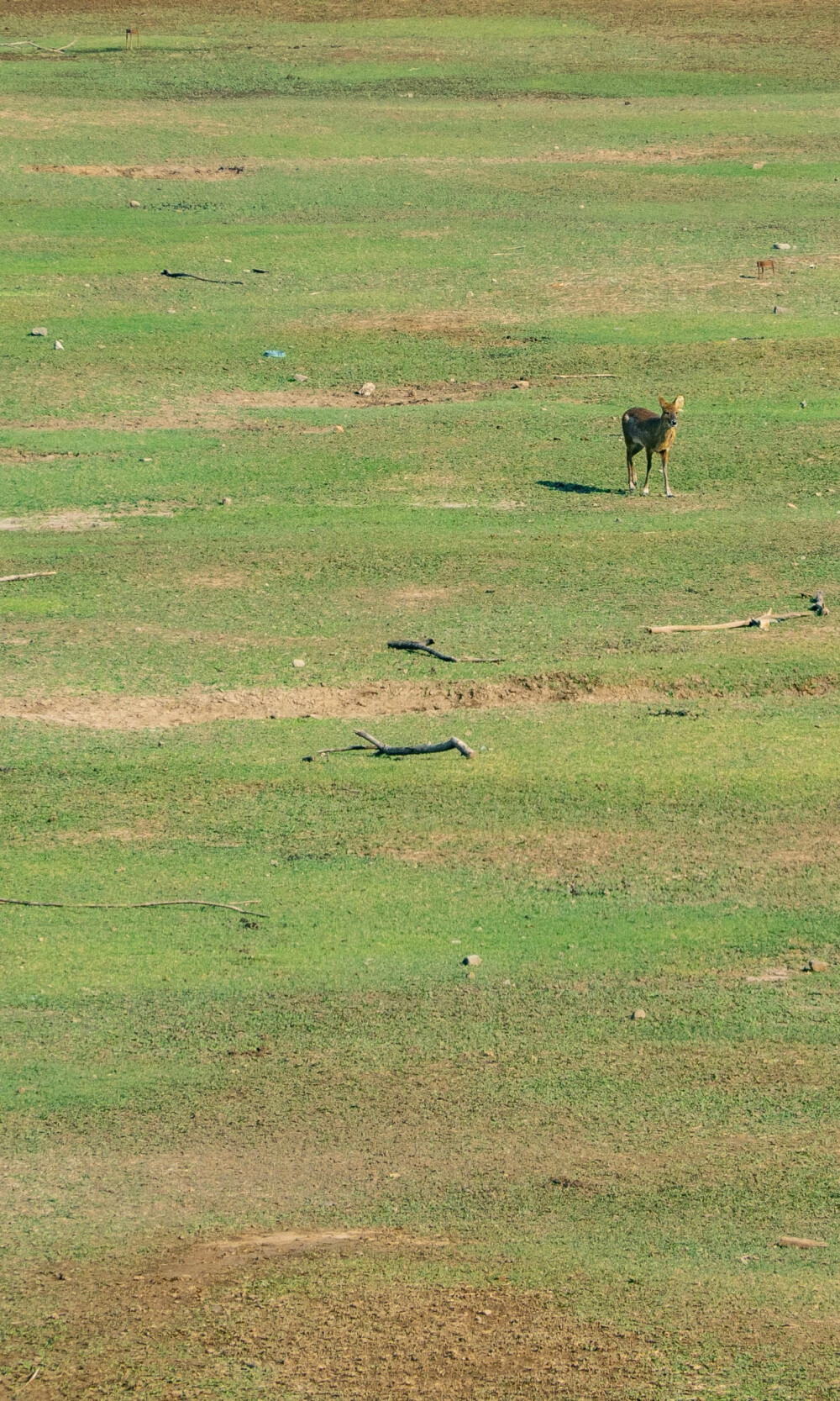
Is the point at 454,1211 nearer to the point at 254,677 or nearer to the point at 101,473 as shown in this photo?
the point at 254,677

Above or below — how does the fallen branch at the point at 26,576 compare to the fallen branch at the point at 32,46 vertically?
below

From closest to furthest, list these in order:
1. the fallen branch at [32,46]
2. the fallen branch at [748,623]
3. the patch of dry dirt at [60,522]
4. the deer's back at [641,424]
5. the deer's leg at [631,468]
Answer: the fallen branch at [748,623]
the deer's back at [641,424]
the patch of dry dirt at [60,522]
the deer's leg at [631,468]
the fallen branch at [32,46]

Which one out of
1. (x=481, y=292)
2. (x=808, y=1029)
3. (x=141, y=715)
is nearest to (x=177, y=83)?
(x=481, y=292)

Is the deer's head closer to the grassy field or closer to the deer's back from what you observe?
the deer's back

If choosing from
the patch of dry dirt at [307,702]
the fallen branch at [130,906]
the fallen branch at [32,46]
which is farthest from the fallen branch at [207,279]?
the fallen branch at [130,906]

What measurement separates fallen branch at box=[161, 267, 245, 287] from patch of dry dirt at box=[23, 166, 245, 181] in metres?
4.98

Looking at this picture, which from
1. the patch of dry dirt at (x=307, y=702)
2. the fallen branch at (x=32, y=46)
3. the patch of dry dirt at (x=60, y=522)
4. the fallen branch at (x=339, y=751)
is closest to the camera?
the fallen branch at (x=339, y=751)

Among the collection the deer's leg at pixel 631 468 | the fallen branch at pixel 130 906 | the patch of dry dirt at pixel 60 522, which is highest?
the deer's leg at pixel 631 468

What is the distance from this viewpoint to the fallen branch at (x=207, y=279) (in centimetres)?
2569

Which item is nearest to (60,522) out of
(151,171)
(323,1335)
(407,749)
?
(407,749)

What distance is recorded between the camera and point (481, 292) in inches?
997

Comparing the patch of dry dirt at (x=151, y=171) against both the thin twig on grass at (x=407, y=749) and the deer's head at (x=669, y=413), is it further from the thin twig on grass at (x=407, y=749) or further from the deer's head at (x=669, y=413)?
the thin twig on grass at (x=407, y=749)

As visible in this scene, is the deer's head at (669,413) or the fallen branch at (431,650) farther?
the deer's head at (669,413)

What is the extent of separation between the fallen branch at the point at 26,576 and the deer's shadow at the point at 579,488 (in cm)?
517
